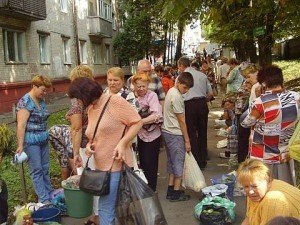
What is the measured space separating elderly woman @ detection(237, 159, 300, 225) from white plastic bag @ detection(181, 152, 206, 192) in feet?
8.86

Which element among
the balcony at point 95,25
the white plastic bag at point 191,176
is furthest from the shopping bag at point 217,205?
the balcony at point 95,25

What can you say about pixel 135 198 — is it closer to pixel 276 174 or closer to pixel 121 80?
pixel 276 174

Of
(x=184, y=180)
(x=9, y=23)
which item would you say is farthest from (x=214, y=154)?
(x=9, y=23)

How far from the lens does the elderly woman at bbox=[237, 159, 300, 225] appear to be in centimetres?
252

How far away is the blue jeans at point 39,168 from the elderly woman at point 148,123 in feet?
3.86

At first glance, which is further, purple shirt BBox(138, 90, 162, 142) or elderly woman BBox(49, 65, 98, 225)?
purple shirt BBox(138, 90, 162, 142)

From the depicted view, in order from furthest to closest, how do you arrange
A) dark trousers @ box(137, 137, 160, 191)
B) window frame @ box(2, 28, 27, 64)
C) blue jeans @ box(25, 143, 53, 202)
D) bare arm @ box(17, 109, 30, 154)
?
window frame @ box(2, 28, 27, 64) < dark trousers @ box(137, 137, 160, 191) < blue jeans @ box(25, 143, 53, 202) < bare arm @ box(17, 109, 30, 154)

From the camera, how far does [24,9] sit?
1698 centimetres

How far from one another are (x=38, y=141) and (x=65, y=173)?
2.90 feet

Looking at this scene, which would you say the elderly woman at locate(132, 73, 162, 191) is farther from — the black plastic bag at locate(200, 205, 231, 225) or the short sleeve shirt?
the short sleeve shirt

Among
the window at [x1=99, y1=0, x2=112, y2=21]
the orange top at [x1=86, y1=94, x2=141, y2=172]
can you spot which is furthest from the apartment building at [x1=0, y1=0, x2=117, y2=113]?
the orange top at [x1=86, y1=94, x2=141, y2=172]

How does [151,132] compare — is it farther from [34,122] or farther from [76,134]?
[34,122]

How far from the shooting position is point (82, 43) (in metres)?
27.2

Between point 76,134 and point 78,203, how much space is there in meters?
0.90
